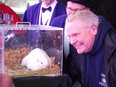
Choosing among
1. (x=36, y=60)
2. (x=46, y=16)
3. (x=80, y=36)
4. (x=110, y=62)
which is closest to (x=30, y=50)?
(x=36, y=60)

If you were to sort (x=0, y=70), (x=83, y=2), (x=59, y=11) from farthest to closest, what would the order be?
(x=59, y=11) < (x=83, y=2) < (x=0, y=70)

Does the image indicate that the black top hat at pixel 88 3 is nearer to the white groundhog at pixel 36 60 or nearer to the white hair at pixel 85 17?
the white hair at pixel 85 17

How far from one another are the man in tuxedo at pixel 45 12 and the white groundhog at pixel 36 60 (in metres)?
0.95

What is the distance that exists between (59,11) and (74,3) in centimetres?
86

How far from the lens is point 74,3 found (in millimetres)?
1467

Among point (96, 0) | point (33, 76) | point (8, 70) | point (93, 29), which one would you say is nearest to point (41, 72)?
point (33, 76)

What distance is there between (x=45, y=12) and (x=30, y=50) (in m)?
1.03

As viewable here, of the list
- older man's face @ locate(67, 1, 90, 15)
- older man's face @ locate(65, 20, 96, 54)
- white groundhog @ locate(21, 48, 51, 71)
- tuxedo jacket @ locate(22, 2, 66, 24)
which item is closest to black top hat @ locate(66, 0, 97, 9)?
older man's face @ locate(67, 1, 90, 15)

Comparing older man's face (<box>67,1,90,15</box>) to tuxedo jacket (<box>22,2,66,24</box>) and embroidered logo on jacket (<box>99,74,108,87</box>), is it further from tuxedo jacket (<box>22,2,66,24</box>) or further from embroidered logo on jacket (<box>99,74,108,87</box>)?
tuxedo jacket (<box>22,2,66,24</box>)

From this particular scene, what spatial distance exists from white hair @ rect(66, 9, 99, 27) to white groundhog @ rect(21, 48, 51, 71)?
8.2 inches

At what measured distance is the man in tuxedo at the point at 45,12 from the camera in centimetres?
229

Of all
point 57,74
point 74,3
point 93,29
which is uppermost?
point 74,3

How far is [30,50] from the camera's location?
1348 millimetres

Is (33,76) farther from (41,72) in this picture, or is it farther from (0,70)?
(0,70)
